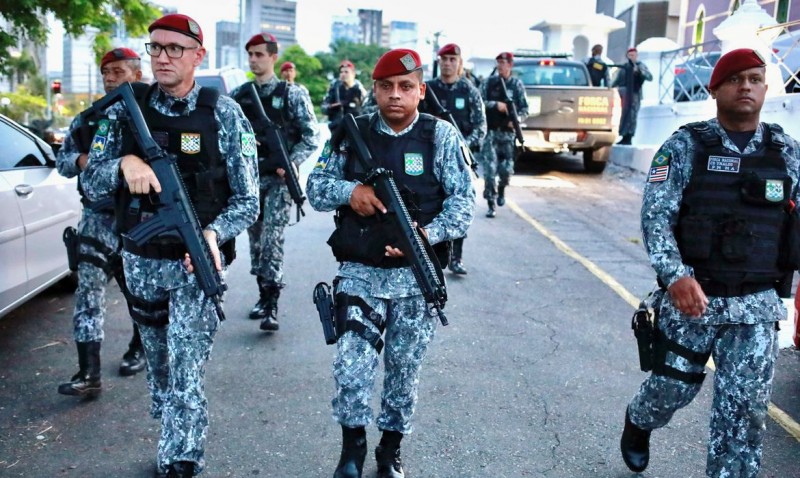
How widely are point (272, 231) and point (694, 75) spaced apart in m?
11.5

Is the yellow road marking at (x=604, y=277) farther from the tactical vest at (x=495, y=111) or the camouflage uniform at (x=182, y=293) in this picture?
the camouflage uniform at (x=182, y=293)

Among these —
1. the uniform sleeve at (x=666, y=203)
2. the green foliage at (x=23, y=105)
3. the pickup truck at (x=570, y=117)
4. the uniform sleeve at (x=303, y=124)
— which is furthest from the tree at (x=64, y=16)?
the green foliage at (x=23, y=105)

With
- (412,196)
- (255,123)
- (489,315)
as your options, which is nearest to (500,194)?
(489,315)

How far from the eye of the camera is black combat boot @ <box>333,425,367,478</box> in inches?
126

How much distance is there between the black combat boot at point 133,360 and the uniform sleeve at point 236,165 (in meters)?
1.71

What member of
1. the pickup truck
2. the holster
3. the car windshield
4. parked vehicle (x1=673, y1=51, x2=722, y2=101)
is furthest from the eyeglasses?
parked vehicle (x1=673, y1=51, x2=722, y2=101)

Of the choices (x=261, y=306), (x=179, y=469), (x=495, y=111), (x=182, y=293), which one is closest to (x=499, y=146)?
(x=495, y=111)

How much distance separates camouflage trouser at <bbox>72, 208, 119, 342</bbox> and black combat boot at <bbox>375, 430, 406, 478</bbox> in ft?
6.00

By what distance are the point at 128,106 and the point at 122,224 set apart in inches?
19.1

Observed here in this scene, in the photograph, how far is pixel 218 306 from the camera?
126 inches

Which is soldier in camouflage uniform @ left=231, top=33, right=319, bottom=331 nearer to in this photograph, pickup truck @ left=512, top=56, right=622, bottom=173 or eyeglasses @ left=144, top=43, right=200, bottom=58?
eyeglasses @ left=144, top=43, right=200, bottom=58

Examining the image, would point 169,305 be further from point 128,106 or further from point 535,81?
point 535,81

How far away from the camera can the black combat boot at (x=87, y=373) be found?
4.24 metres

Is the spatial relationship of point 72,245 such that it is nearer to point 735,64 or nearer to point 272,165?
point 272,165
